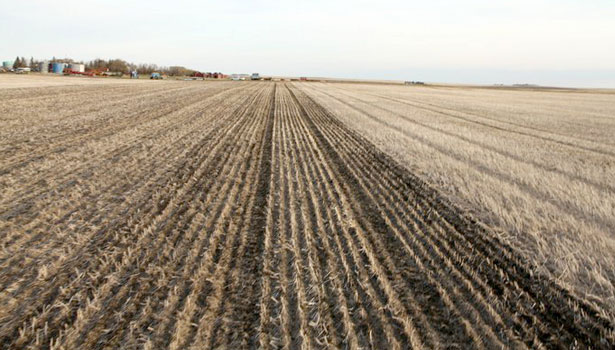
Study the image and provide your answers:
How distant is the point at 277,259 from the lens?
13.5 feet

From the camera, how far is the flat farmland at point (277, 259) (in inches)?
118

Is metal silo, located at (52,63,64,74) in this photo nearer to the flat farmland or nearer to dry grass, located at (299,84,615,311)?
the flat farmland

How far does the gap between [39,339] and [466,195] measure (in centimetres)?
650

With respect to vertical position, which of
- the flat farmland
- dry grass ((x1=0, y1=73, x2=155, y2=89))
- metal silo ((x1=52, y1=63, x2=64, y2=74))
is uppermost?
metal silo ((x1=52, y1=63, x2=64, y2=74))

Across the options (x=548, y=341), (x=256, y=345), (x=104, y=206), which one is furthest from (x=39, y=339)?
(x=548, y=341)

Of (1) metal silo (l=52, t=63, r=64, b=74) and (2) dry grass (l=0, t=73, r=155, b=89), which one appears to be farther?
(1) metal silo (l=52, t=63, r=64, b=74)

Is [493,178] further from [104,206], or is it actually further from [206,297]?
[104,206]

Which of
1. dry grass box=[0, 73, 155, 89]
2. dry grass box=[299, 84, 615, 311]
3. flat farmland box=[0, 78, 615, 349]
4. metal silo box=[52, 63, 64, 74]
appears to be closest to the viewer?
flat farmland box=[0, 78, 615, 349]

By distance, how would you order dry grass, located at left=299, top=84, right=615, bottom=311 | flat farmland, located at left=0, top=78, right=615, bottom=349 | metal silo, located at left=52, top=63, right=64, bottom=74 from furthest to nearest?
metal silo, located at left=52, top=63, right=64, bottom=74 → dry grass, located at left=299, top=84, right=615, bottom=311 → flat farmland, located at left=0, top=78, right=615, bottom=349

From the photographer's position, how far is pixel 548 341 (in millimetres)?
2977

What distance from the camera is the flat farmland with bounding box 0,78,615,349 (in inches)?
118

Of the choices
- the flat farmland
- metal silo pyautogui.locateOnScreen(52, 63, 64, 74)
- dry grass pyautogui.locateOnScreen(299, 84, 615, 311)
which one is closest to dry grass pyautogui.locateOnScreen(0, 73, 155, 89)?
the flat farmland

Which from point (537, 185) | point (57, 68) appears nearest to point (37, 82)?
point (537, 185)

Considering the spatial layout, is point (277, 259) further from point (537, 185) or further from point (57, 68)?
point (57, 68)
